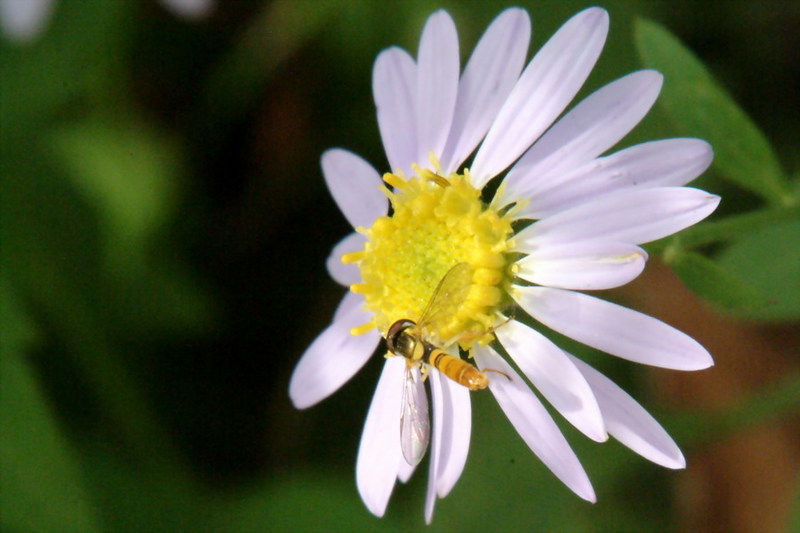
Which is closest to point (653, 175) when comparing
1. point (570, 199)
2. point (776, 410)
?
point (570, 199)

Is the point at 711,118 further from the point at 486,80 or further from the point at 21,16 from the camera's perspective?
the point at 21,16

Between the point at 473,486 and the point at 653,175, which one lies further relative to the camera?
the point at 473,486

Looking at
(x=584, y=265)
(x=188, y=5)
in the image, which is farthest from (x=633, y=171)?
(x=188, y=5)

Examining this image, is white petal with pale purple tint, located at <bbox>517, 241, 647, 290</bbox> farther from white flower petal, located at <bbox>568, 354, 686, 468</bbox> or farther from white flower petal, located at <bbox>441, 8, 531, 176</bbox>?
white flower petal, located at <bbox>441, 8, 531, 176</bbox>

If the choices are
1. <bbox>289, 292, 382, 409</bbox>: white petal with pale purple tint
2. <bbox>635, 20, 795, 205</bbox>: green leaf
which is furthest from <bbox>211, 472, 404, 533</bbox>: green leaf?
<bbox>635, 20, 795, 205</bbox>: green leaf

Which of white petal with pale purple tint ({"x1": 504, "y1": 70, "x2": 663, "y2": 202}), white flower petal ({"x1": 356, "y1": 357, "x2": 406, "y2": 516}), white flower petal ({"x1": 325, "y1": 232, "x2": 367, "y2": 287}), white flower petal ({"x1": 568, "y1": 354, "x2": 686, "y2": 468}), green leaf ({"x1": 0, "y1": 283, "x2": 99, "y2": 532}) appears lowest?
green leaf ({"x1": 0, "y1": 283, "x2": 99, "y2": 532})

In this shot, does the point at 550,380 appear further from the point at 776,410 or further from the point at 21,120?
the point at 21,120
